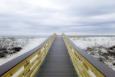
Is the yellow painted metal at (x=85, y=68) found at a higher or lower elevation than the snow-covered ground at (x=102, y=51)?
higher

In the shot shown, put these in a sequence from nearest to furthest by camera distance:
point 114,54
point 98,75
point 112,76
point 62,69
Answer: point 112,76 < point 98,75 < point 62,69 < point 114,54

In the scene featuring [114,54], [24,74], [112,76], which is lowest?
[114,54]

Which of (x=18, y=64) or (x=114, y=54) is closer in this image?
(x=18, y=64)

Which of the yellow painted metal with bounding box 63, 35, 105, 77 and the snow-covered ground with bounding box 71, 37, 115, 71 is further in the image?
the snow-covered ground with bounding box 71, 37, 115, 71

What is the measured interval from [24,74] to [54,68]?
225 inches

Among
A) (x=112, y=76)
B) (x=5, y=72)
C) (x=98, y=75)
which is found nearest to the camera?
(x=112, y=76)

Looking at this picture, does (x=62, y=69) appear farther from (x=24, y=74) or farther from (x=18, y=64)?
(x=18, y=64)

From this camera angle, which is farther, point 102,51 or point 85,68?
point 102,51

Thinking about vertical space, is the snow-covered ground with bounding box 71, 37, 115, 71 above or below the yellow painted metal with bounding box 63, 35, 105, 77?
below

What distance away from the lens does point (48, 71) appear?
1288 centimetres

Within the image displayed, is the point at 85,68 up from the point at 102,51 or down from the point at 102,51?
up

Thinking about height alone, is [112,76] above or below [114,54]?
above

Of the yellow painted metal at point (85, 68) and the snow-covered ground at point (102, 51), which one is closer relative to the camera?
the yellow painted metal at point (85, 68)

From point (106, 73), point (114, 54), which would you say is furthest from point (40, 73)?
point (114, 54)
